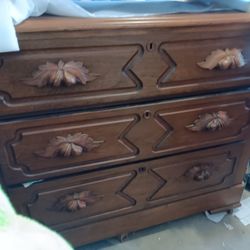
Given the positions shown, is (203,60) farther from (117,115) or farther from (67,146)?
(67,146)

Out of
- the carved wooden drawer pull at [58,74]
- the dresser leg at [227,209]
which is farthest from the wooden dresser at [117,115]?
the dresser leg at [227,209]

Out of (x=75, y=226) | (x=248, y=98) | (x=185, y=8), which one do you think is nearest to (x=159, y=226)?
(x=75, y=226)

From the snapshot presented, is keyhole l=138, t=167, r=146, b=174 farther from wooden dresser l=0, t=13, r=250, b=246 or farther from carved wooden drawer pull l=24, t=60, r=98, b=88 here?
carved wooden drawer pull l=24, t=60, r=98, b=88

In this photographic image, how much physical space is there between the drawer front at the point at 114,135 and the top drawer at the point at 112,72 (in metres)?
0.04

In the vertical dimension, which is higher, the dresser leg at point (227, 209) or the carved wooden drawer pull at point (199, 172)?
the carved wooden drawer pull at point (199, 172)

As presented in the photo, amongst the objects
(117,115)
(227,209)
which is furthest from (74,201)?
(227,209)

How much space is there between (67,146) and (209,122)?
0.43 metres

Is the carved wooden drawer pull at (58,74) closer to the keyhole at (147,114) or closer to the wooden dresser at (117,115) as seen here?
the wooden dresser at (117,115)

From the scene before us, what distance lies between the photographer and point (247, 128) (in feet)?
3.07

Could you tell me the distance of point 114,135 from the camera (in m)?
0.77

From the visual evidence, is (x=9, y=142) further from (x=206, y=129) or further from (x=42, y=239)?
(x=206, y=129)

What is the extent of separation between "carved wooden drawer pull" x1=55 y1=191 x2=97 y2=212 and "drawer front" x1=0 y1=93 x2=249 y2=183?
9cm

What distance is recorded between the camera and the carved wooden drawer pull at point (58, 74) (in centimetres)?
61

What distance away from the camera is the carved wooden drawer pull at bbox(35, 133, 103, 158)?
0.71m
